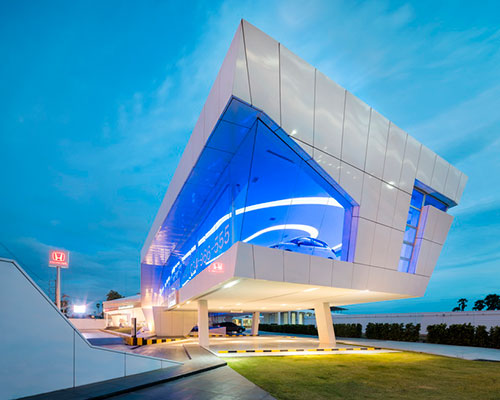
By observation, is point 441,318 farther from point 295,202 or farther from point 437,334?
point 295,202

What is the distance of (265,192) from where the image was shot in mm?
13188

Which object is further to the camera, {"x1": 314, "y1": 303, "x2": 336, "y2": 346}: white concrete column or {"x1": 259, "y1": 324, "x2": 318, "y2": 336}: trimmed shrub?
{"x1": 259, "y1": 324, "x2": 318, "y2": 336}: trimmed shrub

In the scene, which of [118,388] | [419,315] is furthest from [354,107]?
[419,315]

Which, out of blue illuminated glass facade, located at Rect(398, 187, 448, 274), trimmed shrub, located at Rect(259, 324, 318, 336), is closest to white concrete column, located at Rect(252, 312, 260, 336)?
trimmed shrub, located at Rect(259, 324, 318, 336)

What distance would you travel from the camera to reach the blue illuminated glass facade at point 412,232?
17.6 meters

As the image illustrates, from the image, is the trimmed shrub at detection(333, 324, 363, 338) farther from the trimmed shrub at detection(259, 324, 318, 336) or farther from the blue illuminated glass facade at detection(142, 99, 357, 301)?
the blue illuminated glass facade at detection(142, 99, 357, 301)

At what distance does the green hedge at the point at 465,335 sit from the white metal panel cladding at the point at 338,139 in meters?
6.40

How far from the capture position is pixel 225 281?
1159cm

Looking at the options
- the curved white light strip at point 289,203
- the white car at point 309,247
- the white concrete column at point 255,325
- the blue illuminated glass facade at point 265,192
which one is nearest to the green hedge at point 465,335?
the blue illuminated glass facade at point 265,192

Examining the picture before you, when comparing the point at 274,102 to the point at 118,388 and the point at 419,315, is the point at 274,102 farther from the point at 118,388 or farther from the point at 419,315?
the point at 419,315

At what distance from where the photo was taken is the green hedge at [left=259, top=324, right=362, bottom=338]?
30.8 m

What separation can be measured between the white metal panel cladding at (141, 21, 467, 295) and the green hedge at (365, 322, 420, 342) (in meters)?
8.99

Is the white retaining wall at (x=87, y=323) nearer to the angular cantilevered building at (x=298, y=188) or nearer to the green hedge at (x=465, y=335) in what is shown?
the angular cantilevered building at (x=298, y=188)

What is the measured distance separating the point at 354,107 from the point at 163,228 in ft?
45.2
